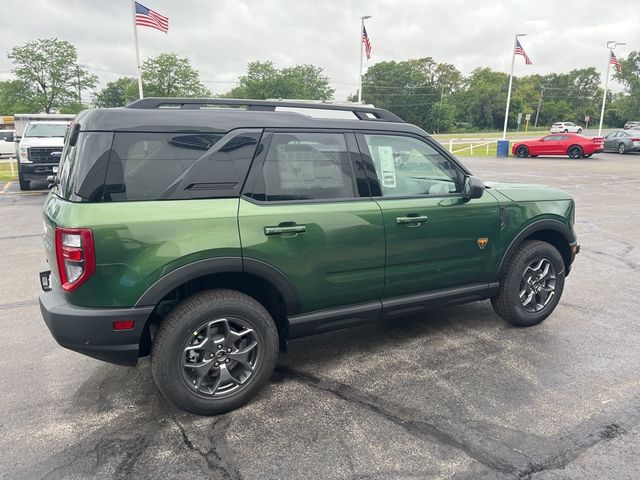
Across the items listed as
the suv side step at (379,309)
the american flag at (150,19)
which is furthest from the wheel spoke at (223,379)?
the american flag at (150,19)

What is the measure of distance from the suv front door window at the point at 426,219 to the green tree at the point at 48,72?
181 feet

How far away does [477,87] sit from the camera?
318ft

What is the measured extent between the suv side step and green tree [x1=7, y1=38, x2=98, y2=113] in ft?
182

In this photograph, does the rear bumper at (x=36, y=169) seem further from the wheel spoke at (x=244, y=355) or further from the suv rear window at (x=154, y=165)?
the wheel spoke at (x=244, y=355)

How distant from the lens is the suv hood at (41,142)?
42.8ft

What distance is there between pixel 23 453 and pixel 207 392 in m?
1.01

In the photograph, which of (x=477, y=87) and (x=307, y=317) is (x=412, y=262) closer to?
(x=307, y=317)

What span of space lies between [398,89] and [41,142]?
92344mm

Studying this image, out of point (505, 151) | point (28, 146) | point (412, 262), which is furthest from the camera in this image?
point (505, 151)

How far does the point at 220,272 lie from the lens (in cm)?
279

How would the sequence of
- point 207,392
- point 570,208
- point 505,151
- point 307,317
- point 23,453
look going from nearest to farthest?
point 23,453, point 207,392, point 307,317, point 570,208, point 505,151

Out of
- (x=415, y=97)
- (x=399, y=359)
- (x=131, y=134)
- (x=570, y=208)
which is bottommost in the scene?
(x=399, y=359)

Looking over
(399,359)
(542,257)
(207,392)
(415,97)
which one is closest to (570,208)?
(542,257)

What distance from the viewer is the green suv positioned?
259cm
